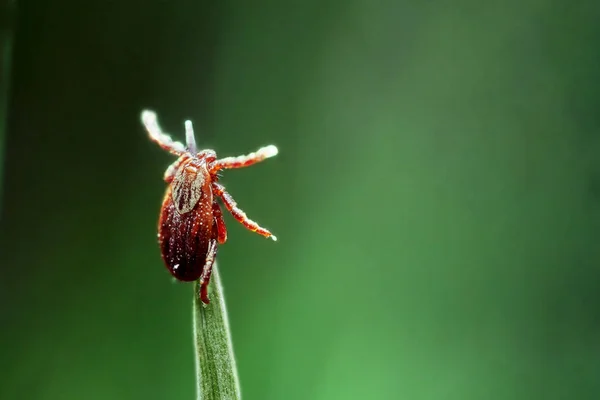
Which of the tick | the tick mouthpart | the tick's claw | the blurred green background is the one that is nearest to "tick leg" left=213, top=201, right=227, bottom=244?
the tick

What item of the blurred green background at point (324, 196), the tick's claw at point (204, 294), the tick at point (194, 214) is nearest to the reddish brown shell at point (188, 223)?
the tick at point (194, 214)

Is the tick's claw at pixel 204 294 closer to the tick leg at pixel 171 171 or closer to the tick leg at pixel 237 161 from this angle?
the tick leg at pixel 237 161

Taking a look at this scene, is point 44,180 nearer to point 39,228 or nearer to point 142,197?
point 39,228

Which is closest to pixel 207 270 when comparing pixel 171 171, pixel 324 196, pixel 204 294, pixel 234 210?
pixel 204 294

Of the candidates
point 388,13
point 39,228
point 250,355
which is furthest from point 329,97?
point 39,228

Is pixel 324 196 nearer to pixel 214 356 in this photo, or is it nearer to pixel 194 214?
pixel 194 214
